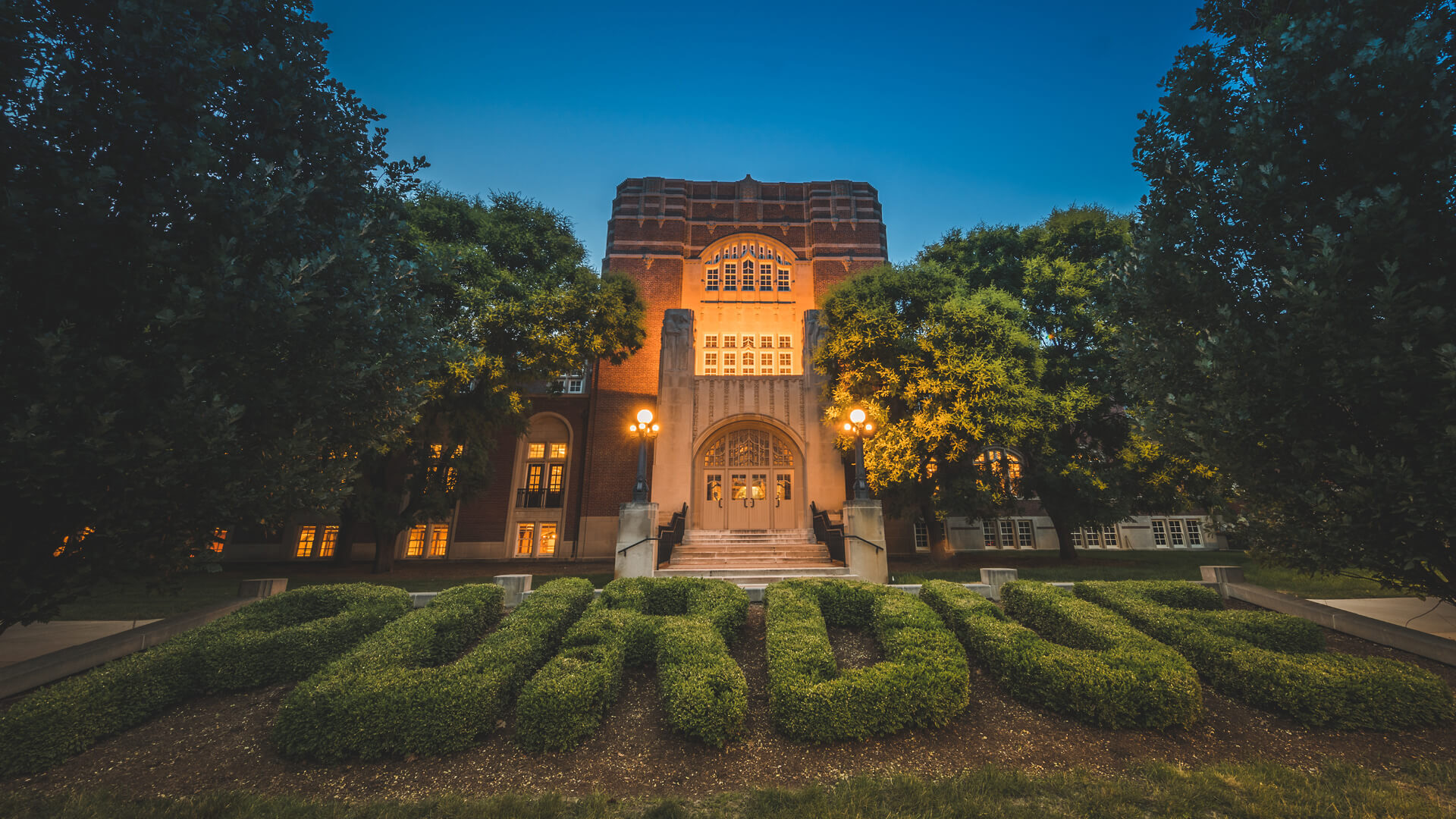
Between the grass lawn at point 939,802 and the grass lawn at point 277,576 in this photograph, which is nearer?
the grass lawn at point 939,802

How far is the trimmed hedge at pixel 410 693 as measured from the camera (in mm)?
4664

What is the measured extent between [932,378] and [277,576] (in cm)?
2244

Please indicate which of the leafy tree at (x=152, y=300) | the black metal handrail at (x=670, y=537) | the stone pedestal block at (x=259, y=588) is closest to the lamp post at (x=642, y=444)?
the black metal handrail at (x=670, y=537)

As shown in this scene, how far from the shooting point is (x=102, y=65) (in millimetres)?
4527

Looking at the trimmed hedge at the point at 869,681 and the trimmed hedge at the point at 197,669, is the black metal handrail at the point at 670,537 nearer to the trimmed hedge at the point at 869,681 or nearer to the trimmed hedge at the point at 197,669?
the trimmed hedge at the point at 197,669

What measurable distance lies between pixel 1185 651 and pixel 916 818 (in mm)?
5083

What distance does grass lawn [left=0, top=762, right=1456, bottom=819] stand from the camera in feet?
12.5

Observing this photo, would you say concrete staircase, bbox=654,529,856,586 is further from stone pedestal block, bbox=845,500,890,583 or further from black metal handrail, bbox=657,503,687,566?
stone pedestal block, bbox=845,500,890,583

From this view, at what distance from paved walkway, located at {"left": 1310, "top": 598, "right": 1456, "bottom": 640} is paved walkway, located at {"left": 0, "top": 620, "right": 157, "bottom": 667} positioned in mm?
18908

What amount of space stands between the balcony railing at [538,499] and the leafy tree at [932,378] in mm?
13253

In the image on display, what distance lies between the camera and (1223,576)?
31.7ft

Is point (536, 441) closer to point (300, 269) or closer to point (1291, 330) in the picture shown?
point (300, 269)

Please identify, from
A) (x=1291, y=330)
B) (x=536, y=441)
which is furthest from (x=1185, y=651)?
(x=536, y=441)

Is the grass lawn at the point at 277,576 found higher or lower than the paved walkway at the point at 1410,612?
lower
